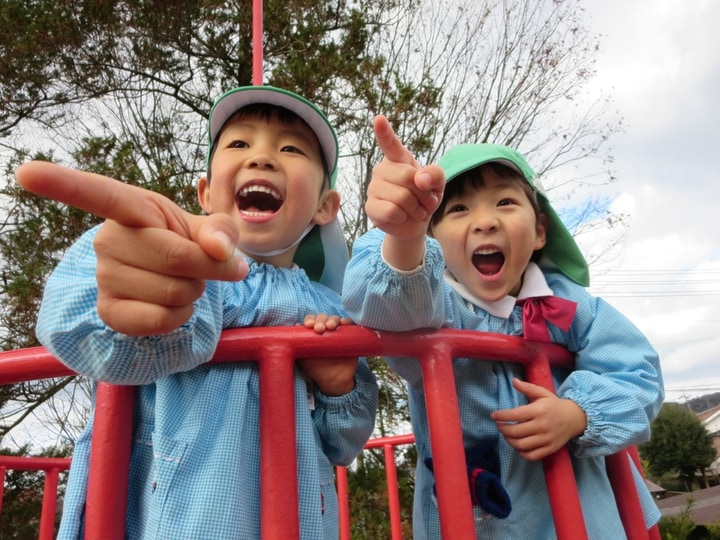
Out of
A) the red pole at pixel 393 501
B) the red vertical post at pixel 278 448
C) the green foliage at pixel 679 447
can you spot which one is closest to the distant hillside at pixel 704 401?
the green foliage at pixel 679 447

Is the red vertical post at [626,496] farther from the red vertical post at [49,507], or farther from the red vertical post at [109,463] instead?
the red vertical post at [49,507]

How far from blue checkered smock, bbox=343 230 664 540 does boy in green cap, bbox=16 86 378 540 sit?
0.12 metres

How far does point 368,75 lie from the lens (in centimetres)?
544

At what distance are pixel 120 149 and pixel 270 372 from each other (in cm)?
466

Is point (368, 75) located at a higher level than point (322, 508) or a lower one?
higher

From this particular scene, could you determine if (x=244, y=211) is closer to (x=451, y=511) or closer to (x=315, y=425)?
(x=315, y=425)

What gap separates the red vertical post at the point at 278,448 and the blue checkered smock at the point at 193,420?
0.34 ft

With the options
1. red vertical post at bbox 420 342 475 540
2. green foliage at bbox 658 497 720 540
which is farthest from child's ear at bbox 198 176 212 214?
green foliage at bbox 658 497 720 540

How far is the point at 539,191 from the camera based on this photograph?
159cm

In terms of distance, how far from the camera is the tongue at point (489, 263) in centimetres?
149

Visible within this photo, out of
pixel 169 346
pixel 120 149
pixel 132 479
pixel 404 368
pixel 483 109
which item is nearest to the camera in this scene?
pixel 169 346

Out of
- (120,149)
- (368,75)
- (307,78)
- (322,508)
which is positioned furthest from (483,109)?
(322,508)

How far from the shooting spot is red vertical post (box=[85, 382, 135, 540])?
85 centimetres

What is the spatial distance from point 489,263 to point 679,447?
24.6m
